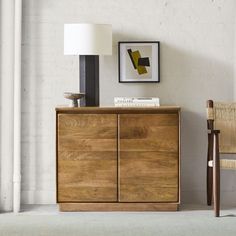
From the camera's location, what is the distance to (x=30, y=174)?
5.74 meters

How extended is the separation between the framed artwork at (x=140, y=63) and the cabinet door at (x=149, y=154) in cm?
59

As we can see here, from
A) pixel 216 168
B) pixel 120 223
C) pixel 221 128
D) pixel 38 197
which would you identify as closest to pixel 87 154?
pixel 120 223

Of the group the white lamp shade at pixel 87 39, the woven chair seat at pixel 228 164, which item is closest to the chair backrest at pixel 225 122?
the woven chair seat at pixel 228 164

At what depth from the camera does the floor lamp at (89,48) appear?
525 cm

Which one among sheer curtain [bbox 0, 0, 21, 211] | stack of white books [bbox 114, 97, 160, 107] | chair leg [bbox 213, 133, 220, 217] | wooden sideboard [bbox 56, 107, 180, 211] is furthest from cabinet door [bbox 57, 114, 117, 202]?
chair leg [bbox 213, 133, 220, 217]

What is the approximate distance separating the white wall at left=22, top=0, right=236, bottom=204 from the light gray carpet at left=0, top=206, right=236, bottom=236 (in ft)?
1.69

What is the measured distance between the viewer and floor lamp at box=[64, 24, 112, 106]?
5.25 metres

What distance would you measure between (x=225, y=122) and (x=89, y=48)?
1329 mm

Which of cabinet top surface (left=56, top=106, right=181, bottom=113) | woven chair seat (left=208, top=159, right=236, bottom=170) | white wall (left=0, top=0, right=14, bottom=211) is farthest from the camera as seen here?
white wall (left=0, top=0, right=14, bottom=211)

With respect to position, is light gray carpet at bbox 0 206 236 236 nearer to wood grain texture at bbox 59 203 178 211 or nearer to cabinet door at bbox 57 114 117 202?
wood grain texture at bbox 59 203 178 211

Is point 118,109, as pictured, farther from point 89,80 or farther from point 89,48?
point 89,48

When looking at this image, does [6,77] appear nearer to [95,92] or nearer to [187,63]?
[95,92]

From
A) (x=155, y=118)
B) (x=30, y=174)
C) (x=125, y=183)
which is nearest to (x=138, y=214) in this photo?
(x=125, y=183)

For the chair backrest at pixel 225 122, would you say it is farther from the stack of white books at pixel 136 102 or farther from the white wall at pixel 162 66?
the stack of white books at pixel 136 102
